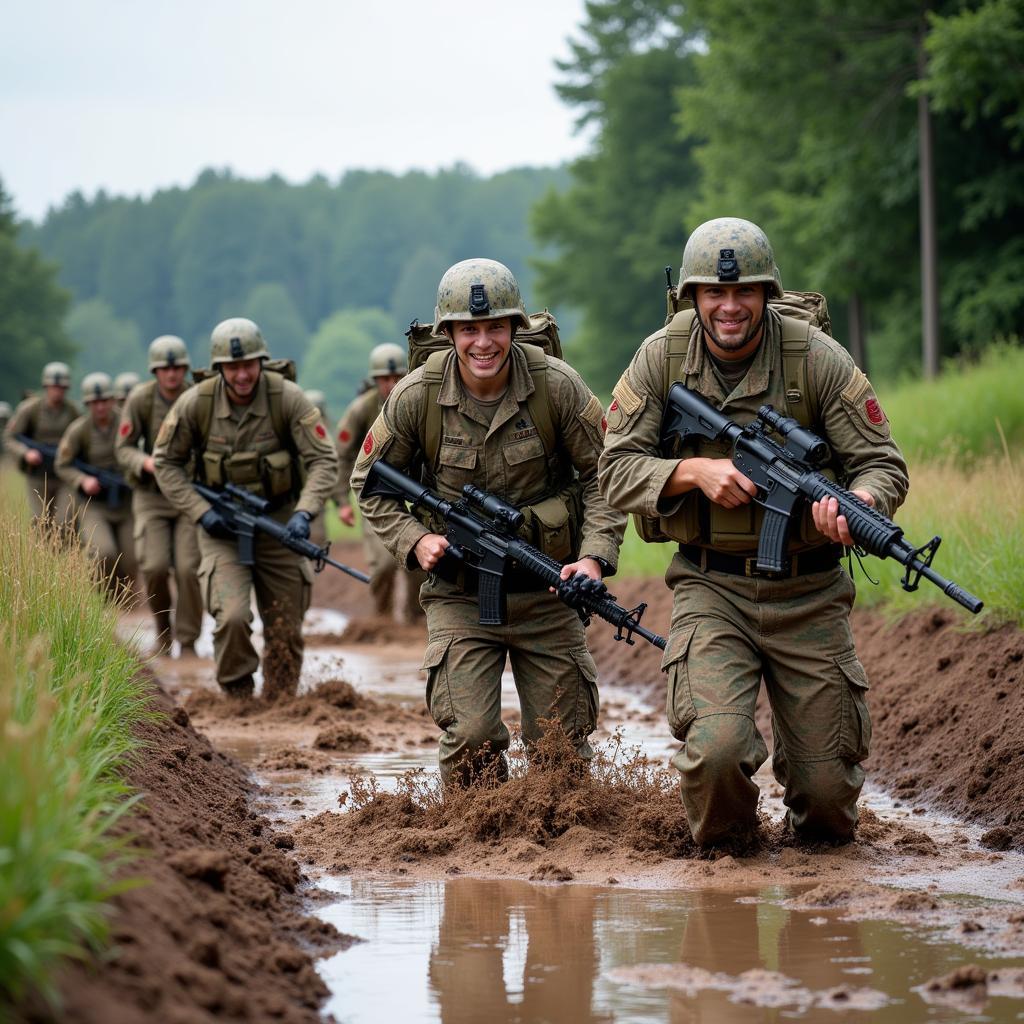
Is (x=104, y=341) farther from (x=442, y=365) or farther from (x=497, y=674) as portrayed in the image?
(x=497, y=674)

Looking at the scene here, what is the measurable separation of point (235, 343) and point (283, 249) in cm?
15641

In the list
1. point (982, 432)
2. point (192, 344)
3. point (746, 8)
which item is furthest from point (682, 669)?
point (192, 344)

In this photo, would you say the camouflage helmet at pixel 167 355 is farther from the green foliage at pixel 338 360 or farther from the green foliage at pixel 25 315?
the green foliage at pixel 338 360

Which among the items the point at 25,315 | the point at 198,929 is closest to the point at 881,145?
the point at 198,929

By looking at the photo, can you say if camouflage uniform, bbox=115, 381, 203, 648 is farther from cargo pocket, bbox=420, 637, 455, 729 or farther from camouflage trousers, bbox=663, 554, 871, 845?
camouflage trousers, bbox=663, 554, 871, 845

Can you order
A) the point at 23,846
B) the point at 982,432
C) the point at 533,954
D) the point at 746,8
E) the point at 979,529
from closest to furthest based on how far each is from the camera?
the point at 23,846 → the point at 533,954 → the point at 979,529 → the point at 982,432 → the point at 746,8

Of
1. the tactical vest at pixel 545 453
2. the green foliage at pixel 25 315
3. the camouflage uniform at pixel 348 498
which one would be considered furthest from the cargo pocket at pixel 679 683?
the green foliage at pixel 25 315

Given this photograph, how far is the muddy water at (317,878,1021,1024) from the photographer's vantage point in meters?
4.86

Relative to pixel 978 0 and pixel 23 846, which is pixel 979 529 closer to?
pixel 23 846

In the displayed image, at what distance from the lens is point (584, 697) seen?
25.3 feet

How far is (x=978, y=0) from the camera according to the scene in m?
22.7

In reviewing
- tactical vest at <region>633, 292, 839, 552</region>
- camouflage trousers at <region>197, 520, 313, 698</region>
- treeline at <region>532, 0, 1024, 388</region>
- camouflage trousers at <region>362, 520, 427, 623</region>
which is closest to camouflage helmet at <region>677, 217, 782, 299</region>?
tactical vest at <region>633, 292, 839, 552</region>

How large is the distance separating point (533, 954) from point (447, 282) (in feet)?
10.4

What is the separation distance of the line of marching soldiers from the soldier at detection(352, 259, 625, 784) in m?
3.59
